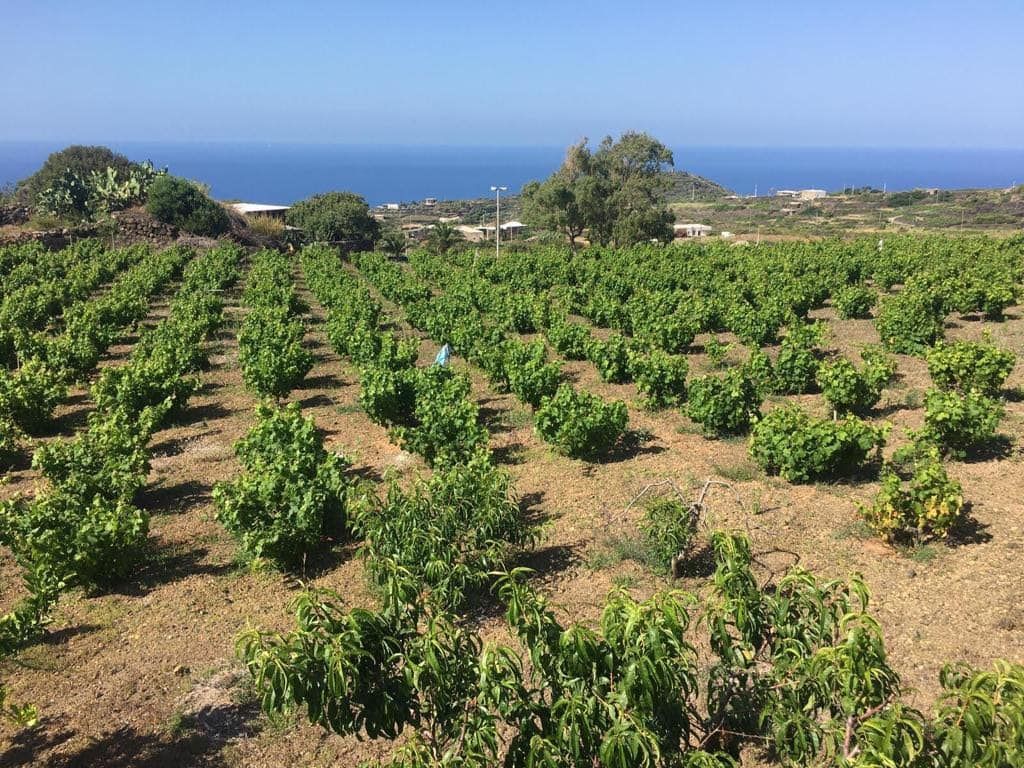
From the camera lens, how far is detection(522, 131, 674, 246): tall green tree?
170ft

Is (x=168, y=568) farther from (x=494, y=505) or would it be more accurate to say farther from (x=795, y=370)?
(x=795, y=370)

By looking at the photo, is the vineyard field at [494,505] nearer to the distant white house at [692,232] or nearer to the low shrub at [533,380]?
the low shrub at [533,380]

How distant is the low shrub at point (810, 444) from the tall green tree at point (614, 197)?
1650 inches

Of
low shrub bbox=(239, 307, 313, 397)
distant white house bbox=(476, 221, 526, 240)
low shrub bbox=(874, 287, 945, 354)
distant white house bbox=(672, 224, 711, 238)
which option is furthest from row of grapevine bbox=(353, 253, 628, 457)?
distant white house bbox=(672, 224, 711, 238)

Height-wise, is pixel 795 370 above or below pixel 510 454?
above

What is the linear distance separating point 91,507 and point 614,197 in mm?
49339

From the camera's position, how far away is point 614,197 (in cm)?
5322

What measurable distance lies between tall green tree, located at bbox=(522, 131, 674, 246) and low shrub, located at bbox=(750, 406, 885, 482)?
41914mm

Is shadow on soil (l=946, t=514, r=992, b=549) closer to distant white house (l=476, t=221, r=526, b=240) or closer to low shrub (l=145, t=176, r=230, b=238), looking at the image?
low shrub (l=145, t=176, r=230, b=238)

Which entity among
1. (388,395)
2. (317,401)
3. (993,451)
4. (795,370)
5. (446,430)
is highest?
(795,370)

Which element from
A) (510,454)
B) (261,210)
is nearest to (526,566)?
(510,454)

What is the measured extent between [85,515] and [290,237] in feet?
173

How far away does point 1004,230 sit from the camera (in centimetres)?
6341

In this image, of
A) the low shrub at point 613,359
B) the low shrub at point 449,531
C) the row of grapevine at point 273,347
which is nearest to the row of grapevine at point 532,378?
the low shrub at point 613,359
